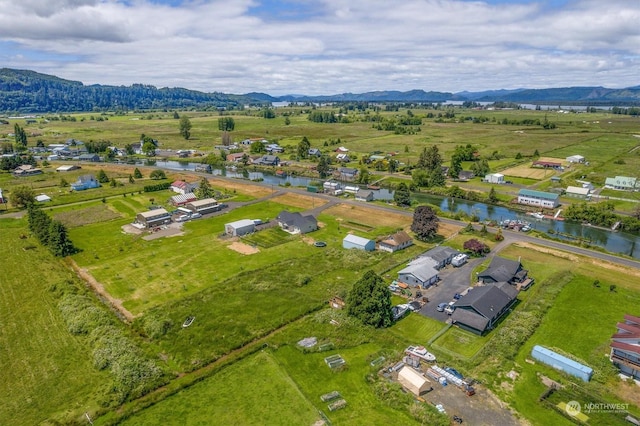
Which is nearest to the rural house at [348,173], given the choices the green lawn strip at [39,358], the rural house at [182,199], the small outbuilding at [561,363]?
the rural house at [182,199]

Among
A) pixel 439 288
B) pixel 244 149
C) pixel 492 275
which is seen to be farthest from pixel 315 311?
pixel 244 149

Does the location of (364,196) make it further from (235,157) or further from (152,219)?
(235,157)

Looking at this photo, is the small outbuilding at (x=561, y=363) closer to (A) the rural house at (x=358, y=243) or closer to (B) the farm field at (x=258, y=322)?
(B) the farm field at (x=258, y=322)

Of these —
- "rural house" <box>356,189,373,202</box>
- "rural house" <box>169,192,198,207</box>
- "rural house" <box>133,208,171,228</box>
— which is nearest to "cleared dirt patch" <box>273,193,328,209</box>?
"rural house" <box>356,189,373,202</box>

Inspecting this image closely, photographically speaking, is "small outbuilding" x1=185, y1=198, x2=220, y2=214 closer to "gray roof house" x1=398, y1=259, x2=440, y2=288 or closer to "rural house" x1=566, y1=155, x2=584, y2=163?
"gray roof house" x1=398, y1=259, x2=440, y2=288

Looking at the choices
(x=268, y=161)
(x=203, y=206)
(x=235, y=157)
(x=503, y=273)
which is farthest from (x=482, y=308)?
(x=235, y=157)

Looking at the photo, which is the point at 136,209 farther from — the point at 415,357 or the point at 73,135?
the point at 73,135
